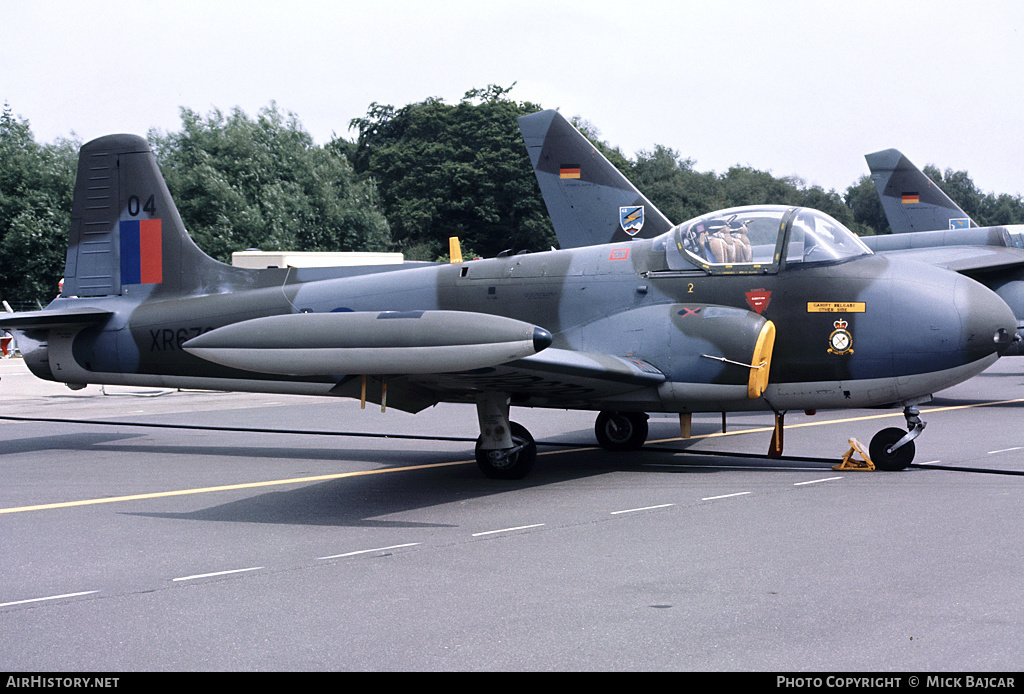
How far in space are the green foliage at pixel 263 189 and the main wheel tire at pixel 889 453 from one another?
4309 cm

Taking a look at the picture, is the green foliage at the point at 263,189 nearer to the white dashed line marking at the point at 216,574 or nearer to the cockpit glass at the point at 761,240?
the cockpit glass at the point at 761,240

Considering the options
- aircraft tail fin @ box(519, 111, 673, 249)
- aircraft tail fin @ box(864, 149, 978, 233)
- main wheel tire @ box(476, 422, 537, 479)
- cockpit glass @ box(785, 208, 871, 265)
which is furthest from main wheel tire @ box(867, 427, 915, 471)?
aircraft tail fin @ box(864, 149, 978, 233)

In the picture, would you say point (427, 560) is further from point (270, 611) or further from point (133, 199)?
point (133, 199)

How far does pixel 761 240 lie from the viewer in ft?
30.1

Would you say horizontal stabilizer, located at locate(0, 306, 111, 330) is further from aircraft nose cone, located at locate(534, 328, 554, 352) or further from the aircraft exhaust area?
aircraft nose cone, located at locate(534, 328, 554, 352)

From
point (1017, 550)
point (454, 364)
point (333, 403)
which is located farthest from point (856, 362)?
point (333, 403)

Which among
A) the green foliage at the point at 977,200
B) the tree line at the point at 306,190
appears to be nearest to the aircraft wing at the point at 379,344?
the tree line at the point at 306,190

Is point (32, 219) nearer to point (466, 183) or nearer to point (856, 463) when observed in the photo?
point (466, 183)

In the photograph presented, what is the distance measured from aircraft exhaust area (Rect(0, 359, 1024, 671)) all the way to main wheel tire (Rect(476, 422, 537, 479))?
138mm

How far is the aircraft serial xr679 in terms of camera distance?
7.46 m

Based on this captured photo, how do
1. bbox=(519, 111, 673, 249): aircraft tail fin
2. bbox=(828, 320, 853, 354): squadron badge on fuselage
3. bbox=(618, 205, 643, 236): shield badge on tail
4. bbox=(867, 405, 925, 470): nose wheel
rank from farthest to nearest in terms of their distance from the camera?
bbox=(519, 111, 673, 249): aircraft tail fin, bbox=(618, 205, 643, 236): shield badge on tail, bbox=(867, 405, 925, 470): nose wheel, bbox=(828, 320, 853, 354): squadron badge on fuselage

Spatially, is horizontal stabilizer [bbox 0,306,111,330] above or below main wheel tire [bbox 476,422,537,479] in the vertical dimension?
above

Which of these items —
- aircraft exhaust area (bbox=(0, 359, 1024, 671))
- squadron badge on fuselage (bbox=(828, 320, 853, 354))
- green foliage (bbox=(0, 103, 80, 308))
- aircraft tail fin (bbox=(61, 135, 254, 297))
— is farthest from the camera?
green foliage (bbox=(0, 103, 80, 308))

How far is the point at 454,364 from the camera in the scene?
7.29m
